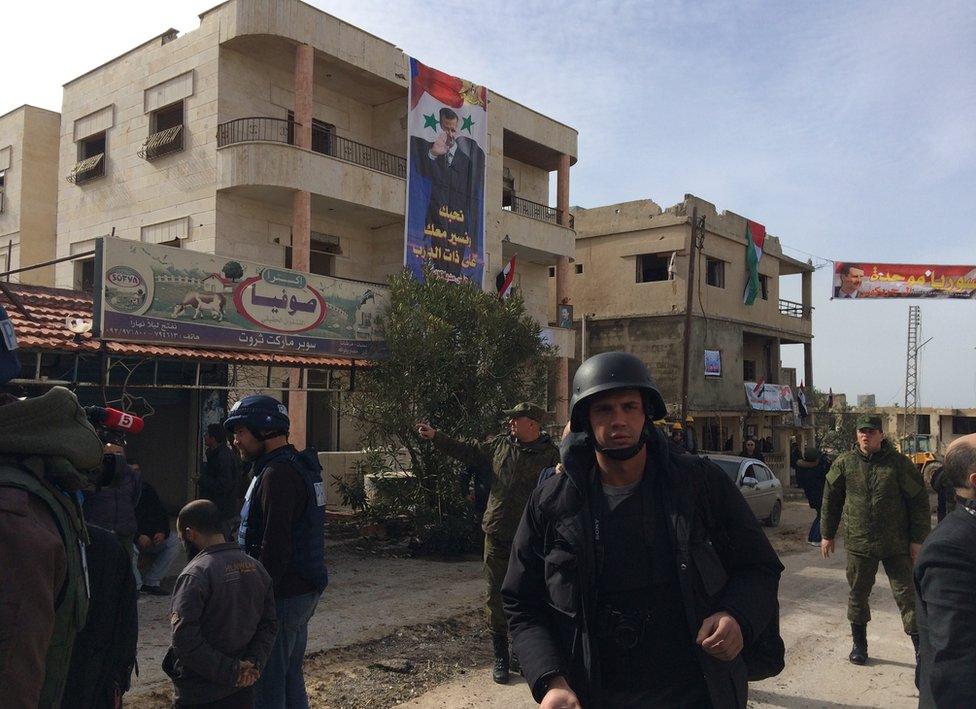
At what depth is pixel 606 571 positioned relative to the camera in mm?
2285

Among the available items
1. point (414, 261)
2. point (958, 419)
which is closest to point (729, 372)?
point (414, 261)

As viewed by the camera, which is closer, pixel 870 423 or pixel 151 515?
pixel 870 423

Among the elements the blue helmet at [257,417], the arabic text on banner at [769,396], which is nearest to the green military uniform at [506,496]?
the blue helmet at [257,417]

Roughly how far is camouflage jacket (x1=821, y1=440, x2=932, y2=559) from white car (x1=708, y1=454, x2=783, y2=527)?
24.6 feet

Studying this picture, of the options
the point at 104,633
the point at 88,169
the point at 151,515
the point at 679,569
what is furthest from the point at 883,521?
the point at 88,169

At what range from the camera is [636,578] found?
2258mm

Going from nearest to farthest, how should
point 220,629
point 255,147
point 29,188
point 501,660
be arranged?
point 220,629 < point 501,660 < point 255,147 < point 29,188

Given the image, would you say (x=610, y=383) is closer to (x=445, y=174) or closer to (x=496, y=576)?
(x=496, y=576)

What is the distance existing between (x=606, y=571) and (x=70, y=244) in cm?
2035

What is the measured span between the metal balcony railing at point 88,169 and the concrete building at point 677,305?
16.2 metres

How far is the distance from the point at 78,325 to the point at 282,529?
6.45 metres

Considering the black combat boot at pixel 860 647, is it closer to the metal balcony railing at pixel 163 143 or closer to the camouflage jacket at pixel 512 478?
the camouflage jacket at pixel 512 478

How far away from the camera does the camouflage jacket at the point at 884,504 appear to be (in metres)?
5.75

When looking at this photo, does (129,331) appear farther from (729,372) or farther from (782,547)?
(729,372)
